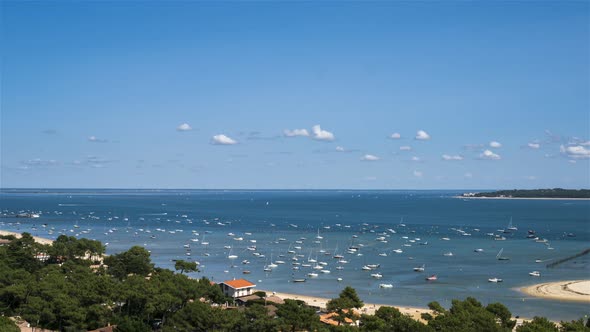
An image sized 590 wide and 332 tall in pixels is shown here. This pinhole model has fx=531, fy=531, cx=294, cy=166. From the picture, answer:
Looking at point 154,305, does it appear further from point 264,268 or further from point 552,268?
point 552,268

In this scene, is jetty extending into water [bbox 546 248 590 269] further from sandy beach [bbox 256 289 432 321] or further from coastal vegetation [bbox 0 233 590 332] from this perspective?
coastal vegetation [bbox 0 233 590 332]

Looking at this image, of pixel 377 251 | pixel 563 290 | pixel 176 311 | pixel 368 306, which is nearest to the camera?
pixel 176 311

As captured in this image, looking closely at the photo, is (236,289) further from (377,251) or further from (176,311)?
(377,251)

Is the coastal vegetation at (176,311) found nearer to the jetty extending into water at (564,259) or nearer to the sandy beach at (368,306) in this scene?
the sandy beach at (368,306)

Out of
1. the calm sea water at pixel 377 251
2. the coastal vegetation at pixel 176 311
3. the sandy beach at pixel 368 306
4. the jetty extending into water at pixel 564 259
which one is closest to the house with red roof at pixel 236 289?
the coastal vegetation at pixel 176 311

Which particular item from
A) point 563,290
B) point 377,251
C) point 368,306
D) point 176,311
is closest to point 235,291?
point 176,311
